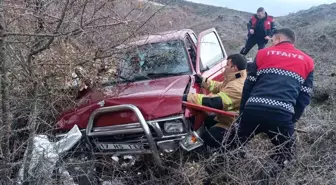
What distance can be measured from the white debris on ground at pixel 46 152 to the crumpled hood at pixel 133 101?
17 centimetres

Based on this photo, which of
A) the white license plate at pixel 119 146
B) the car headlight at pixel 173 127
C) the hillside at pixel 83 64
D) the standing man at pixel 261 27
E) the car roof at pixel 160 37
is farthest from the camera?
the standing man at pixel 261 27

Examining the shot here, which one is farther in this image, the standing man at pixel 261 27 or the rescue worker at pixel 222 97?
the standing man at pixel 261 27

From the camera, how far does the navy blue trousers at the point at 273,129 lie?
383 centimetres

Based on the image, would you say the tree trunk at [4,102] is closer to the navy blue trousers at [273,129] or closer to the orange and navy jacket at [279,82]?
the navy blue trousers at [273,129]

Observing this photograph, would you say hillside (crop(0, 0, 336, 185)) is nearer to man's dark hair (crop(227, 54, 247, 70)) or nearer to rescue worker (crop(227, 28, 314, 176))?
rescue worker (crop(227, 28, 314, 176))

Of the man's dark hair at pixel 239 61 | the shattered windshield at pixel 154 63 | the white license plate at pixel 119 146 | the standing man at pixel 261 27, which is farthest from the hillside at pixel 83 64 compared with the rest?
the standing man at pixel 261 27

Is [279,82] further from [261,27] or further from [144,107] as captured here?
[261,27]

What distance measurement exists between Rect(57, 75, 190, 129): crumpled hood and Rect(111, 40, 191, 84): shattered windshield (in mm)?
138

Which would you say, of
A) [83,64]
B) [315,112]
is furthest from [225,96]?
[315,112]

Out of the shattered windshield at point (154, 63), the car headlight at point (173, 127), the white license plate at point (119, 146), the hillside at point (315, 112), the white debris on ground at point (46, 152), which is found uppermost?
the shattered windshield at point (154, 63)

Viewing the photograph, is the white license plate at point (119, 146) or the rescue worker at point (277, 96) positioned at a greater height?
the rescue worker at point (277, 96)

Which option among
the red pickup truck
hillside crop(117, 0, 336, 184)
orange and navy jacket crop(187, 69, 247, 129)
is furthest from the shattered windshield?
orange and navy jacket crop(187, 69, 247, 129)

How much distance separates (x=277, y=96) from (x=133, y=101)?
1360mm

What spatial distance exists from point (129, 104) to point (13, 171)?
3.97ft
